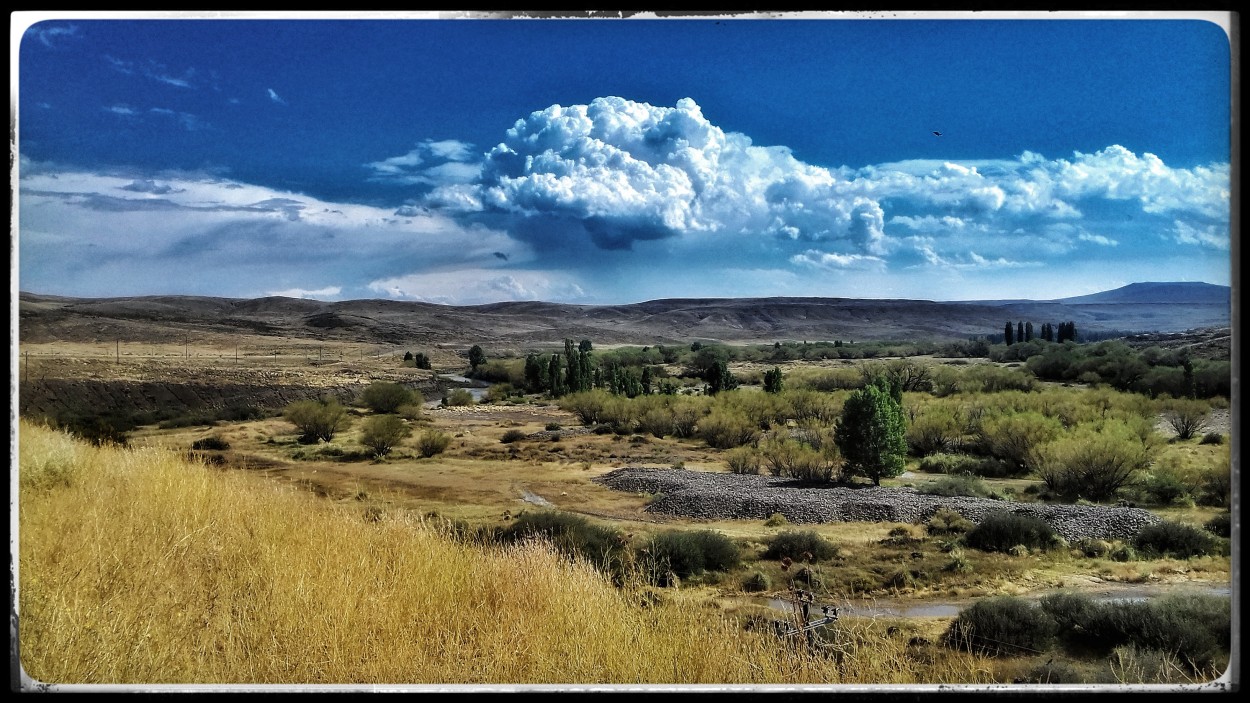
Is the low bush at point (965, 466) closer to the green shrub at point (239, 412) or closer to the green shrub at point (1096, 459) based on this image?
the green shrub at point (1096, 459)

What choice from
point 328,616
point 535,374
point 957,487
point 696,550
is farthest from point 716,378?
point 328,616

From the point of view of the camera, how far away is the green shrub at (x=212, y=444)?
8150mm

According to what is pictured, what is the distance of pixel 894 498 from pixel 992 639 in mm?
3953

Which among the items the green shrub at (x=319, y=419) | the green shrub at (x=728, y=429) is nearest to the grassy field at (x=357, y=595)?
the green shrub at (x=319, y=419)

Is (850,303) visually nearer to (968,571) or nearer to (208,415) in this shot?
(968,571)

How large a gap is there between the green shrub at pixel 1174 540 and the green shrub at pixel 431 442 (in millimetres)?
8516

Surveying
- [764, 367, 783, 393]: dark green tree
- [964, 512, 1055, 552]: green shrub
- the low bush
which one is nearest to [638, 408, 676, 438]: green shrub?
[764, 367, 783, 393]: dark green tree

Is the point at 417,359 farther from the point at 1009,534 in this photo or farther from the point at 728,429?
the point at 1009,534

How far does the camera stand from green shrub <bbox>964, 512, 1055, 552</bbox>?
8.53 m

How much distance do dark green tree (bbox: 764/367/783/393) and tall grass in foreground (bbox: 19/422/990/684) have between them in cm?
745

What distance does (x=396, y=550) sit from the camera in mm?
4004
